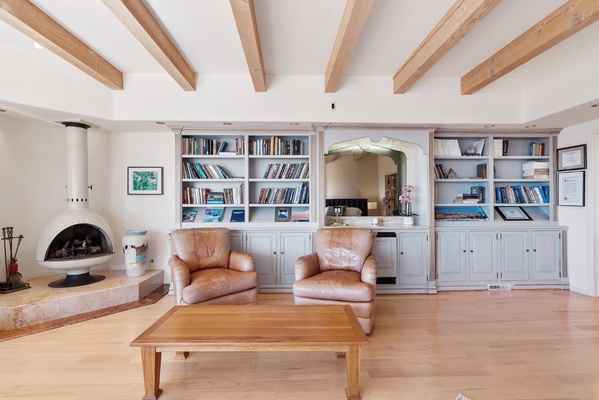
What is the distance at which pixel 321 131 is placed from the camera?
3.72 m

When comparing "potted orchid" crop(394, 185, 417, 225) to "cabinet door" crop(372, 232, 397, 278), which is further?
"potted orchid" crop(394, 185, 417, 225)

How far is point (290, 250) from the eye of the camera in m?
3.74

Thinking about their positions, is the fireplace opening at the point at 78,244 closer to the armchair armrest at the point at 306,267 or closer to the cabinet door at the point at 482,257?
the armchair armrest at the point at 306,267

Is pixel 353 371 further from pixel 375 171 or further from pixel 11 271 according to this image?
pixel 11 271

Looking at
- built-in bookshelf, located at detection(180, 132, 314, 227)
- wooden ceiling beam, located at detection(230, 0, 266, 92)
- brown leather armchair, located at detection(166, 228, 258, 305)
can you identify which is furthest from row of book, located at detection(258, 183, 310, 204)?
wooden ceiling beam, located at detection(230, 0, 266, 92)

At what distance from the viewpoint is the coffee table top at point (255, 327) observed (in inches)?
65.2

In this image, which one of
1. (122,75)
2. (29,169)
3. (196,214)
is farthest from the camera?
(196,214)

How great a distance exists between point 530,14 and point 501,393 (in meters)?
2.81

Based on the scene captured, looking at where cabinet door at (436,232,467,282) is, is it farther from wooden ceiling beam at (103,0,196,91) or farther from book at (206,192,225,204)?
wooden ceiling beam at (103,0,196,91)

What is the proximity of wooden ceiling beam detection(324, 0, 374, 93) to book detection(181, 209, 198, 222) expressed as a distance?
2506 millimetres

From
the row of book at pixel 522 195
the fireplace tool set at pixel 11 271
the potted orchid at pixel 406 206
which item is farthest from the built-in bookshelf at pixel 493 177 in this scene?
the fireplace tool set at pixel 11 271

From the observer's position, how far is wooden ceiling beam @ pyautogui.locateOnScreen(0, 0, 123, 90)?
80.7 inches

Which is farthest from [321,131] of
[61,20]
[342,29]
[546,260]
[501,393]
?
[546,260]

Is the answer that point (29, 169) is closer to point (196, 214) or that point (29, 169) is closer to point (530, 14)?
point (196, 214)
